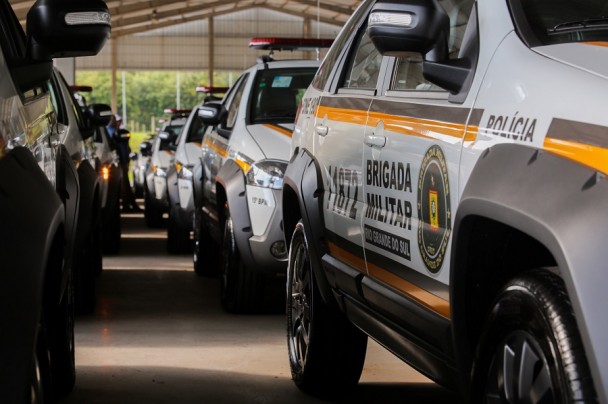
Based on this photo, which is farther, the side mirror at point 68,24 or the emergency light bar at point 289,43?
the emergency light bar at point 289,43

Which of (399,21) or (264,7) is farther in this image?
(264,7)

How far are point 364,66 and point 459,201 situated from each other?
1922 millimetres

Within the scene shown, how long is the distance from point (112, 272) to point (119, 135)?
3485 mm

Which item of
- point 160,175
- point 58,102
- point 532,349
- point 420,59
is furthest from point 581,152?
point 160,175

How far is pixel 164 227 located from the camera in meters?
19.8

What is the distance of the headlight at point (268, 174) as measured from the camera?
831 cm

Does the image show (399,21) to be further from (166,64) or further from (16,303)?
(166,64)

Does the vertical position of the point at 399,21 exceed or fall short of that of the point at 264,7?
it exceeds it

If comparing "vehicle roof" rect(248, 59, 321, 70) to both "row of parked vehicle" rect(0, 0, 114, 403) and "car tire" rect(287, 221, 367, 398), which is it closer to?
"car tire" rect(287, 221, 367, 398)

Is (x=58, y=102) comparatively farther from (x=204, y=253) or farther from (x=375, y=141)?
(x=375, y=141)

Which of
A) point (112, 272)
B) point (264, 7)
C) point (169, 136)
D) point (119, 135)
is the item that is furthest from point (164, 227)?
point (264, 7)

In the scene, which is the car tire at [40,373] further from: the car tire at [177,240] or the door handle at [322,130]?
the car tire at [177,240]

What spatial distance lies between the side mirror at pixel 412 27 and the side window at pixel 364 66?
47.5 inches

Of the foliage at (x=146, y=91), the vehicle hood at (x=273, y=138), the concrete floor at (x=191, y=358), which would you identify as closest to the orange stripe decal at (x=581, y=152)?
the concrete floor at (x=191, y=358)
